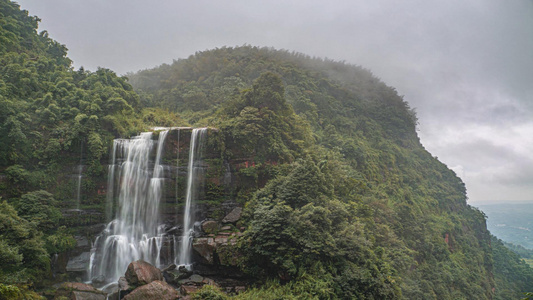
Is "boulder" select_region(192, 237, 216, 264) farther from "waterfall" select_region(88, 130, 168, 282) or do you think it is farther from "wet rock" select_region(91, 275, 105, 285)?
"wet rock" select_region(91, 275, 105, 285)

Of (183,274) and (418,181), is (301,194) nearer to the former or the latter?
(183,274)

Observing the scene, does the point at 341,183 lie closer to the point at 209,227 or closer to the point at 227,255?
the point at 227,255

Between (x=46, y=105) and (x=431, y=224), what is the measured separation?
31.4 m

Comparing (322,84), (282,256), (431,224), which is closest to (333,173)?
(282,256)

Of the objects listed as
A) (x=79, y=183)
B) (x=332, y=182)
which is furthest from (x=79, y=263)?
(x=332, y=182)

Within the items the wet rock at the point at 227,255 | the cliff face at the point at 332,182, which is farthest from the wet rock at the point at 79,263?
the cliff face at the point at 332,182

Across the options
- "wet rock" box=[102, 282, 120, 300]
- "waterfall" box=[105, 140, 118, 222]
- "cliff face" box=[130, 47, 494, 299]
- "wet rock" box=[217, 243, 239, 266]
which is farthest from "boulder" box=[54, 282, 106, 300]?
"cliff face" box=[130, 47, 494, 299]

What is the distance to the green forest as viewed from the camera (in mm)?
11273


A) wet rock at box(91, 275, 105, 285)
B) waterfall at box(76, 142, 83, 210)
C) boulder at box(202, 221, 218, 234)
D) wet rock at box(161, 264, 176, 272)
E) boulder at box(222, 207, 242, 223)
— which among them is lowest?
wet rock at box(91, 275, 105, 285)

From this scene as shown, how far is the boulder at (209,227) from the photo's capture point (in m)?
14.8

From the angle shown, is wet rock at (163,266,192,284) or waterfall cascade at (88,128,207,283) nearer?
wet rock at (163,266,192,284)

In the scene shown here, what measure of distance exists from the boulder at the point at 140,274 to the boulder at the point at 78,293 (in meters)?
1.23

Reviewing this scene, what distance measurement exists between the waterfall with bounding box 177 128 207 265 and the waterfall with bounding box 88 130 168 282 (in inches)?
56.4

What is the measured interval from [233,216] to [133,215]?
6181 millimetres
